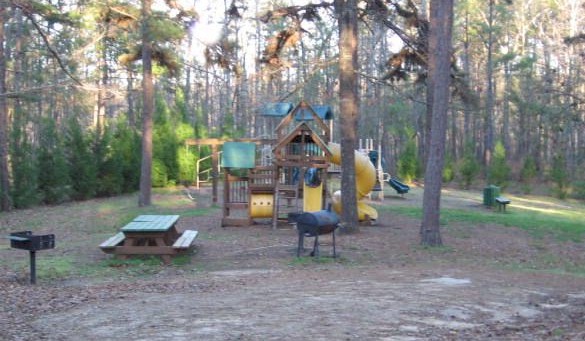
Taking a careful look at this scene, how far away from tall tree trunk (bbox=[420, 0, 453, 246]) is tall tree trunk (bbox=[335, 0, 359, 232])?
6.92ft

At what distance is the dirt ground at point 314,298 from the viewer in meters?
6.46

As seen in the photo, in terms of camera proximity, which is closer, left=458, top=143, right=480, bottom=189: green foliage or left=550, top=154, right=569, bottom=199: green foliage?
left=550, top=154, right=569, bottom=199: green foliage

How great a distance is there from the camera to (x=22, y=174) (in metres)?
24.6

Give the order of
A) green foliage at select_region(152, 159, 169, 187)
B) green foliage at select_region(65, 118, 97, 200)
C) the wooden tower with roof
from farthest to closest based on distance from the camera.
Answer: green foliage at select_region(152, 159, 169, 187) < green foliage at select_region(65, 118, 97, 200) < the wooden tower with roof

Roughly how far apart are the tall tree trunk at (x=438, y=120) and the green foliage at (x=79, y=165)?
17.8m

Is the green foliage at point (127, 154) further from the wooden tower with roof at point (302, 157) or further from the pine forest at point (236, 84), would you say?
the wooden tower with roof at point (302, 157)

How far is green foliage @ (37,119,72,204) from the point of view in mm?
26172

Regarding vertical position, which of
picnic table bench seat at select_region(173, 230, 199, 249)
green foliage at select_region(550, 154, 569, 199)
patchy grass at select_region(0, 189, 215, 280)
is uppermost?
green foliage at select_region(550, 154, 569, 199)

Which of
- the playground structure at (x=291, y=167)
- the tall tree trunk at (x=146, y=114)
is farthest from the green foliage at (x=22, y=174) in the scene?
the playground structure at (x=291, y=167)

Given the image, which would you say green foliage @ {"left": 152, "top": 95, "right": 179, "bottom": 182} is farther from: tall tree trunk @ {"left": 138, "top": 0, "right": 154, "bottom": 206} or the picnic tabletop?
the picnic tabletop

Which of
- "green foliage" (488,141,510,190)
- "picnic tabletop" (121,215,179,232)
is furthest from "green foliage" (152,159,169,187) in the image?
"picnic tabletop" (121,215,179,232)

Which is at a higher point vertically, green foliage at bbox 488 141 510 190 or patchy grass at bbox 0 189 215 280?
green foliage at bbox 488 141 510 190

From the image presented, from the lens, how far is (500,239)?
639 inches

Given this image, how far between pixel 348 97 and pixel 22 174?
14.5 metres
